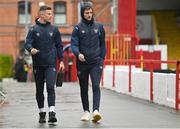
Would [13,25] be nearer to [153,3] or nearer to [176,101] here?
[153,3]

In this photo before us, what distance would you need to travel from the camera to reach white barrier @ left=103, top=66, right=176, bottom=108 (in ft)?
51.3

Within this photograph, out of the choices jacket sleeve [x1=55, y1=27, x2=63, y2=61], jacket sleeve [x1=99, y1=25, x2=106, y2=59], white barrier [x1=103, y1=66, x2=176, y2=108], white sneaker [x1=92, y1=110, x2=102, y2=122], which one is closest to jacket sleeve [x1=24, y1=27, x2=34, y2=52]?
jacket sleeve [x1=55, y1=27, x2=63, y2=61]

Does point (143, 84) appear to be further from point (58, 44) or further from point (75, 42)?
point (58, 44)

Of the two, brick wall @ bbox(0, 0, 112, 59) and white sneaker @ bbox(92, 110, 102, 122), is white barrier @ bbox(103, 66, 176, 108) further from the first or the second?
brick wall @ bbox(0, 0, 112, 59)

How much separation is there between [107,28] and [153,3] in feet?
49.4

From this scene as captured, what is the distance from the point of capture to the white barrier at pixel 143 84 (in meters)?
15.7

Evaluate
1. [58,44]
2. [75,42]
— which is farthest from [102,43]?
[58,44]

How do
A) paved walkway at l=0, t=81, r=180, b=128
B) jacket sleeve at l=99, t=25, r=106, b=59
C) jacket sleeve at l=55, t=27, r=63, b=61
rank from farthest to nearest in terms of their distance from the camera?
jacket sleeve at l=99, t=25, r=106, b=59, jacket sleeve at l=55, t=27, r=63, b=61, paved walkway at l=0, t=81, r=180, b=128

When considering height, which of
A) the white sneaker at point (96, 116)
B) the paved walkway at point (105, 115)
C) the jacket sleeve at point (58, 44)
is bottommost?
the paved walkway at point (105, 115)

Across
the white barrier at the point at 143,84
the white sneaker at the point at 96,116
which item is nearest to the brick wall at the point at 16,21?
the white barrier at the point at 143,84

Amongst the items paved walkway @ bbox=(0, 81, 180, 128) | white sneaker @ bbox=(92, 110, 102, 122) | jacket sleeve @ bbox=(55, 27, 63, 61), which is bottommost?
paved walkway @ bbox=(0, 81, 180, 128)

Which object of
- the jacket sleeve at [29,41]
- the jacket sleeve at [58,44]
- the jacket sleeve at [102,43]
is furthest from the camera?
the jacket sleeve at [102,43]

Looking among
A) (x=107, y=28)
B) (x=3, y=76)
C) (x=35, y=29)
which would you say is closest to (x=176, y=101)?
(x=35, y=29)

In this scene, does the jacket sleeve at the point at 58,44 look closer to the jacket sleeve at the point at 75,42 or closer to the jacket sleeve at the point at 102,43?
the jacket sleeve at the point at 75,42
